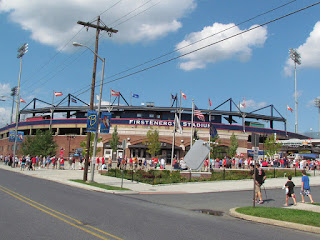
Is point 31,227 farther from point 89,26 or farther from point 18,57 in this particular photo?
point 18,57

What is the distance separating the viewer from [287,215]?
9758 millimetres

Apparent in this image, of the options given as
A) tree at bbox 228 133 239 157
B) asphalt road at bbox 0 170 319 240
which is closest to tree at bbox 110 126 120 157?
tree at bbox 228 133 239 157

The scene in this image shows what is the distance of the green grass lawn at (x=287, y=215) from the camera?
894 centimetres

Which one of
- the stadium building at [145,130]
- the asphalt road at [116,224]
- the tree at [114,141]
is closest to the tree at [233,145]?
the stadium building at [145,130]

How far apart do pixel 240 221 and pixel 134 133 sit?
45.3m

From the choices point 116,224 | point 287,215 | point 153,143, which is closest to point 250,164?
point 153,143

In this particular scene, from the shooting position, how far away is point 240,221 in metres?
9.89

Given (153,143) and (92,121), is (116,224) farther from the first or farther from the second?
(153,143)

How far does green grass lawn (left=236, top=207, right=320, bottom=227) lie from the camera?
8.94m

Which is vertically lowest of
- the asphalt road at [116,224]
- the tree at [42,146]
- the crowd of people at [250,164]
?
the asphalt road at [116,224]

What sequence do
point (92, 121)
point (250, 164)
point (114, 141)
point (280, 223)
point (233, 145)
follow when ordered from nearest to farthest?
point (280, 223) → point (92, 121) → point (250, 164) → point (114, 141) → point (233, 145)

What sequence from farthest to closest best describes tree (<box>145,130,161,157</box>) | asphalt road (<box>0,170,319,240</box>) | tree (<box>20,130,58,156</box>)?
1. tree (<box>145,130,161,157</box>)
2. tree (<box>20,130,58,156</box>)
3. asphalt road (<box>0,170,319,240</box>)

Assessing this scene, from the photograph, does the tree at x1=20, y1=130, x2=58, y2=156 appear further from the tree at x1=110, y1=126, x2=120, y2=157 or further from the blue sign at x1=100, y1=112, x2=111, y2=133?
the blue sign at x1=100, y1=112, x2=111, y2=133

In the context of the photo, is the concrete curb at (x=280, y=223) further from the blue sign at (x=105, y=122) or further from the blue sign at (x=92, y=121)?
the blue sign at (x=92, y=121)
